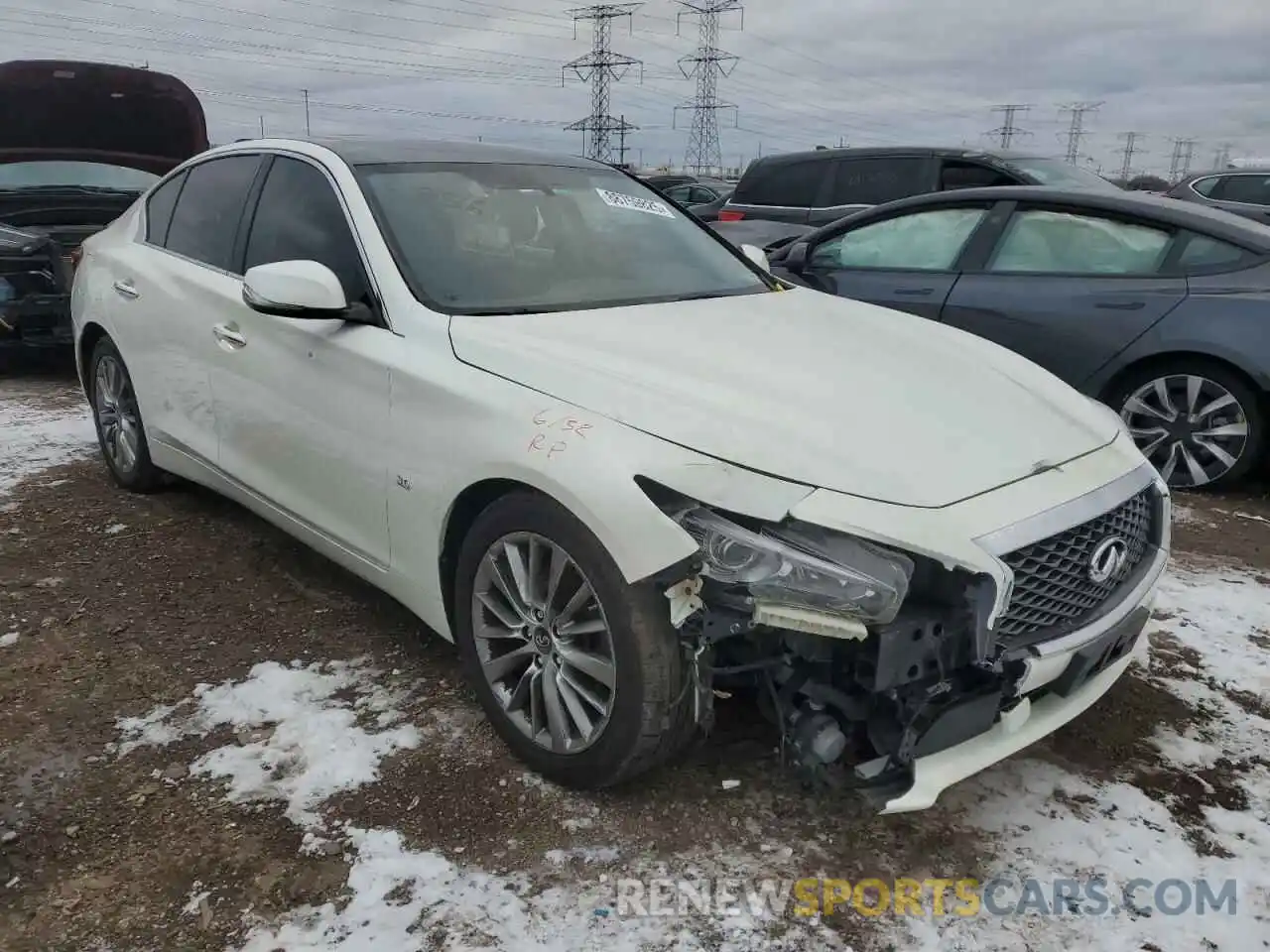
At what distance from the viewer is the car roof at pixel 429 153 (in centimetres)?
340

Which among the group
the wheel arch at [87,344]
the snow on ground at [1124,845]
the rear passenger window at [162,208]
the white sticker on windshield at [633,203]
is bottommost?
the snow on ground at [1124,845]

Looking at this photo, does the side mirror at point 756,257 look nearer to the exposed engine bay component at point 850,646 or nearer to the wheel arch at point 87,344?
the exposed engine bay component at point 850,646

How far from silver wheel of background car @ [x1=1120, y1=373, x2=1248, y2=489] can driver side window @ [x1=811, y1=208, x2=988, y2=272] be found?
1.30 meters

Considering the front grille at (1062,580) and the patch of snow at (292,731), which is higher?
the front grille at (1062,580)

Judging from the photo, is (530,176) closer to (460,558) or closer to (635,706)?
(460,558)

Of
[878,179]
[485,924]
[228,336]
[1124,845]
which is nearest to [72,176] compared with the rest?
[228,336]

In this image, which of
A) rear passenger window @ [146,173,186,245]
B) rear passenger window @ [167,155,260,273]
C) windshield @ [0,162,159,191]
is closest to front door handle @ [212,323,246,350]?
rear passenger window @ [167,155,260,273]

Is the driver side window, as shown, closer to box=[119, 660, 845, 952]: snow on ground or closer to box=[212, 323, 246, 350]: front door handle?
box=[212, 323, 246, 350]: front door handle

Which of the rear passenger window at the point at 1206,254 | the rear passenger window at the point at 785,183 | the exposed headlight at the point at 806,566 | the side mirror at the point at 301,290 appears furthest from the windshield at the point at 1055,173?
the exposed headlight at the point at 806,566

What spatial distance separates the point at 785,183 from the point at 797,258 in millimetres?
4017

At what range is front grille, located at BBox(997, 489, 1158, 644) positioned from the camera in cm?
216

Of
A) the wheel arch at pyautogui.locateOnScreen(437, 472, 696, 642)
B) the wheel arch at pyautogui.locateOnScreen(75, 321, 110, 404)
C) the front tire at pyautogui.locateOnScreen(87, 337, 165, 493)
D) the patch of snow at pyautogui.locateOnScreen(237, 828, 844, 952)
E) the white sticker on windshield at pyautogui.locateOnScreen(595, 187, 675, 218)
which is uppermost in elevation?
the white sticker on windshield at pyautogui.locateOnScreen(595, 187, 675, 218)

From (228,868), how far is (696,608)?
123cm

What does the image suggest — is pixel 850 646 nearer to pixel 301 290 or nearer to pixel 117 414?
pixel 301 290
